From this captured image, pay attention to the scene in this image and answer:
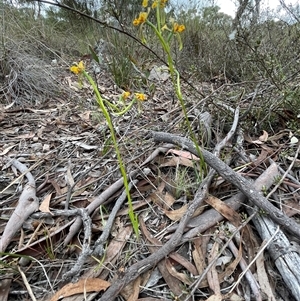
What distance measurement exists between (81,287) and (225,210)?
1.73 feet

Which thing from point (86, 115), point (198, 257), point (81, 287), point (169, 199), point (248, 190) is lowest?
point (81, 287)

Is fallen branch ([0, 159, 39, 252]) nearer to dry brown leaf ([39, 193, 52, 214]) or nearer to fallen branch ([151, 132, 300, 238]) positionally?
dry brown leaf ([39, 193, 52, 214])

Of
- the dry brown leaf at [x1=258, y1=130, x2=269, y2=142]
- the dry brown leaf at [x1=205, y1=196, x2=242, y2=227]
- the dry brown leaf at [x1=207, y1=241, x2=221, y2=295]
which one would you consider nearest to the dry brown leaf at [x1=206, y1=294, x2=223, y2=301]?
the dry brown leaf at [x1=207, y1=241, x2=221, y2=295]

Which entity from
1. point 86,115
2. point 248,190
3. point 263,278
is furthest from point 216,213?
point 86,115

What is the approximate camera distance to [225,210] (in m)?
1.01

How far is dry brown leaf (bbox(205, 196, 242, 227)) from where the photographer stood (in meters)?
0.98

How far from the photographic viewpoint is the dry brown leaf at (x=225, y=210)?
98 cm

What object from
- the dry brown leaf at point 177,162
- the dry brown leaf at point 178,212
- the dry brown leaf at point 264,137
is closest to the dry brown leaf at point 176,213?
the dry brown leaf at point 178,212

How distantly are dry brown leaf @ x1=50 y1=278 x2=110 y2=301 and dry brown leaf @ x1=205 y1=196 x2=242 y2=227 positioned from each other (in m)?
0.44

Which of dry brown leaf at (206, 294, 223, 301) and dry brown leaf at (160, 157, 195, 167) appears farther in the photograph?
dry brown leaf at (160, 157, 195, 167)

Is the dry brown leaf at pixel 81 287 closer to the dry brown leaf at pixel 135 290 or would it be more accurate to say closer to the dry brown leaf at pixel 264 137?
the dry brown leaf at pixel 135 290

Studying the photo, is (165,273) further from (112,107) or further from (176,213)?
(112,107)

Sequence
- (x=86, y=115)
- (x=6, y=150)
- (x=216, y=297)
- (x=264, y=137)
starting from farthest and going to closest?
(x=86, y=115) → (x=6, y=150) → (x=264, y=137) → (x=216, y=297)

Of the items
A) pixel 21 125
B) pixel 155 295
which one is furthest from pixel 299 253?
pixel 21 125
